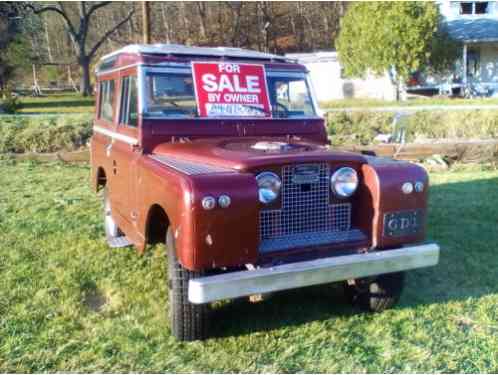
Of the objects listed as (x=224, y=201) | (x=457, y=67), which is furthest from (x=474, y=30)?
(x=224, y=201)

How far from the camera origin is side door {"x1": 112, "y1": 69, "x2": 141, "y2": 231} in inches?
165

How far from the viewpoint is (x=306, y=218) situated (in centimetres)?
357

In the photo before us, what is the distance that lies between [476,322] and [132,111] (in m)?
3.14

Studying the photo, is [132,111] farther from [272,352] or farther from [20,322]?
[272,352]

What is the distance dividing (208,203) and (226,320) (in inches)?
47.8

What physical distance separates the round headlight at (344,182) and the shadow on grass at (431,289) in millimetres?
992

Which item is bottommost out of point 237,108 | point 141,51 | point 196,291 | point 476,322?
point 476,322

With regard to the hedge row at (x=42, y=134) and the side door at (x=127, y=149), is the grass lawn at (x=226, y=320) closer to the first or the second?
the side door at (x=127, y=149)

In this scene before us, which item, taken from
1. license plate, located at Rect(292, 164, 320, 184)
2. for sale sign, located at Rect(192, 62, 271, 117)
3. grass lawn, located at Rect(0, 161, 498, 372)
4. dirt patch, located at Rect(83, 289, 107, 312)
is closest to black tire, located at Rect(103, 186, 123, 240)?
grass lawn, located at Rect(0, 161, 498, 372)

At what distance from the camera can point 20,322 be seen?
12.4 feet

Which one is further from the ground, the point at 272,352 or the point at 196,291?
the point at 196,291

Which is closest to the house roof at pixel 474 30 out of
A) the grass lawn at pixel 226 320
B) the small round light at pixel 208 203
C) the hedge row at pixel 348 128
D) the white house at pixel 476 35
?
the white house at pixel 476 35

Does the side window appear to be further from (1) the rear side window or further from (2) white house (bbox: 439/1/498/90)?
(2) white house (bbox: 439/1/498/90)

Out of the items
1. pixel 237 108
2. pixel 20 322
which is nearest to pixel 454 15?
pixel 237 108
